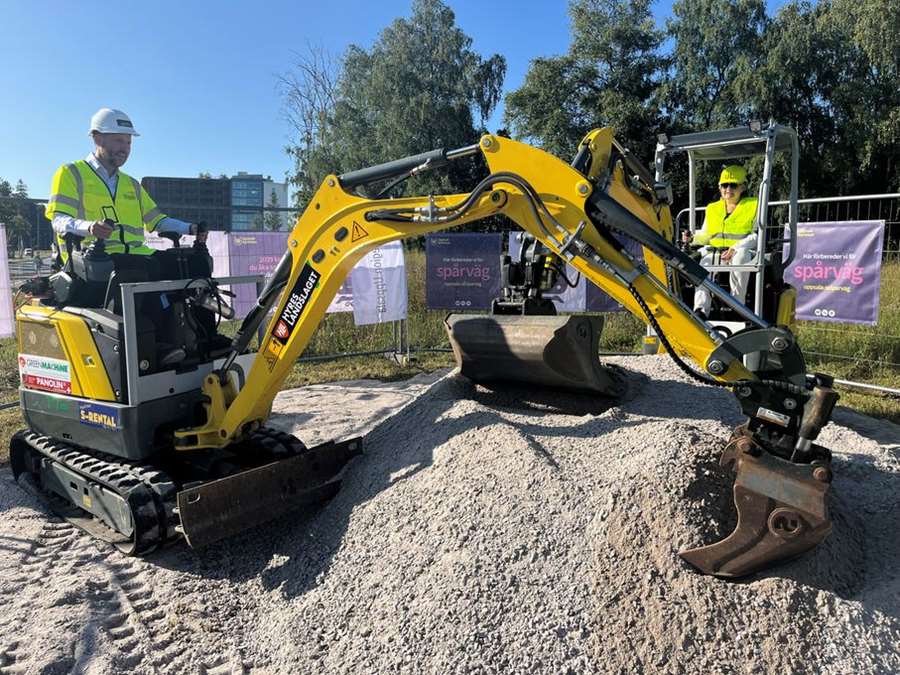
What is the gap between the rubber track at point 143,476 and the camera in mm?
3928

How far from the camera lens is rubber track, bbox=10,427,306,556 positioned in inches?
155

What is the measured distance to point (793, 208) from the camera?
18.1 ft

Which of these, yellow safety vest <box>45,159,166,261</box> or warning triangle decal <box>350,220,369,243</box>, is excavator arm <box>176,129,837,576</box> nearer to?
warning triangle decal <box>350,220,369,243</box>

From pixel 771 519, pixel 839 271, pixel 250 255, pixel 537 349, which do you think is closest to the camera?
pixel 771 519

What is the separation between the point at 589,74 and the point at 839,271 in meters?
21.8

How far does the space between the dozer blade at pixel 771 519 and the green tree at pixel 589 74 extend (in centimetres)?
2459

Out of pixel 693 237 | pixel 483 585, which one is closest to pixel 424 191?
pixel 693 237

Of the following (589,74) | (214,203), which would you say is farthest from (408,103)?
(214,203)

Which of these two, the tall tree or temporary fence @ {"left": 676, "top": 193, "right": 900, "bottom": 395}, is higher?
the tall tree

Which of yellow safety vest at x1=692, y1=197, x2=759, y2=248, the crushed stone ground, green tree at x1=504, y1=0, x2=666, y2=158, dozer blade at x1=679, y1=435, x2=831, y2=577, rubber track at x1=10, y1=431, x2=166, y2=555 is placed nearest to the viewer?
the crushed stone ground

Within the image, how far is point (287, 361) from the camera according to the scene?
13.9 ft

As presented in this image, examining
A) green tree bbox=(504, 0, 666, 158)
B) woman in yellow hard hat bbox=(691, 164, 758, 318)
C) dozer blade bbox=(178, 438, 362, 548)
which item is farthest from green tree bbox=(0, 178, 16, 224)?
green tree bbox=(504, 0, 666, 158)

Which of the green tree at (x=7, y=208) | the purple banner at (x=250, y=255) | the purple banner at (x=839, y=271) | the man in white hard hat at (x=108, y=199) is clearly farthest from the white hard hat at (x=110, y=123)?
the purple banner at (x=839, y=271)

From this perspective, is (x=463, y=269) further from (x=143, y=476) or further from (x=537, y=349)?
(x=143, y=476)
